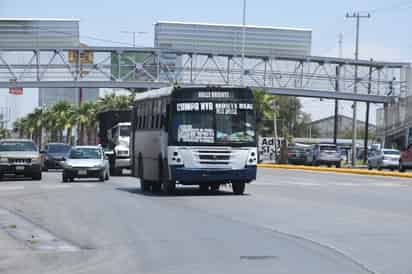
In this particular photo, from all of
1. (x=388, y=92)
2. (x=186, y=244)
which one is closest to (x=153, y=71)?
(x=388, y=92)

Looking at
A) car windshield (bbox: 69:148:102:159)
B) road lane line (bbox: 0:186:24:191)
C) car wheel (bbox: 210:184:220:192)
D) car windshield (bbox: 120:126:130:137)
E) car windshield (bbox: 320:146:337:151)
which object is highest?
car windshield (bbox: 120:126:130:137)

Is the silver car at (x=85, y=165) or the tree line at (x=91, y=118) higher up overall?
the tree line at (x=91, y=118)

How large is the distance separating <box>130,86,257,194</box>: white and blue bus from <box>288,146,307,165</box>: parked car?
165 ft

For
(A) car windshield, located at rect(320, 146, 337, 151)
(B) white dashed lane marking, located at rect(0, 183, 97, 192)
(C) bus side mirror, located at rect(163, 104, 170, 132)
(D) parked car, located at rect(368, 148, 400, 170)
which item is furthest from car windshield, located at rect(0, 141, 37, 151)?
(A) car windshield, located at rect(320, 146, 337, 151)

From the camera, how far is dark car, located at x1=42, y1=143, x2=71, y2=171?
57625mm

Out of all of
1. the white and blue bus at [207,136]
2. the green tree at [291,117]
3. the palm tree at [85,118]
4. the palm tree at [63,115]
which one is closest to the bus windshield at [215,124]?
the white and blue bus at [207,136]

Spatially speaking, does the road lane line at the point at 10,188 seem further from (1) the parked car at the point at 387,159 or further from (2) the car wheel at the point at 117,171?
(1) the parked car at the point at 387,159

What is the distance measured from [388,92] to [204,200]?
49.5 metres

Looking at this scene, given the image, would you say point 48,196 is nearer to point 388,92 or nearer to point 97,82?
point 97,82

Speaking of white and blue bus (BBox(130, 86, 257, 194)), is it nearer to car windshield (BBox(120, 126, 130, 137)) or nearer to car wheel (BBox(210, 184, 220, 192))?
car wheel (BBox(210, 184, 220, 192))

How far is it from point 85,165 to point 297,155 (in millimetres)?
42094

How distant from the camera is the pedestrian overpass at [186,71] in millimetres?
70812

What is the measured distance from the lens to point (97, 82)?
2785 inches

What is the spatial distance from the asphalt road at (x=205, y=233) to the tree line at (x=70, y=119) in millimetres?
59559
